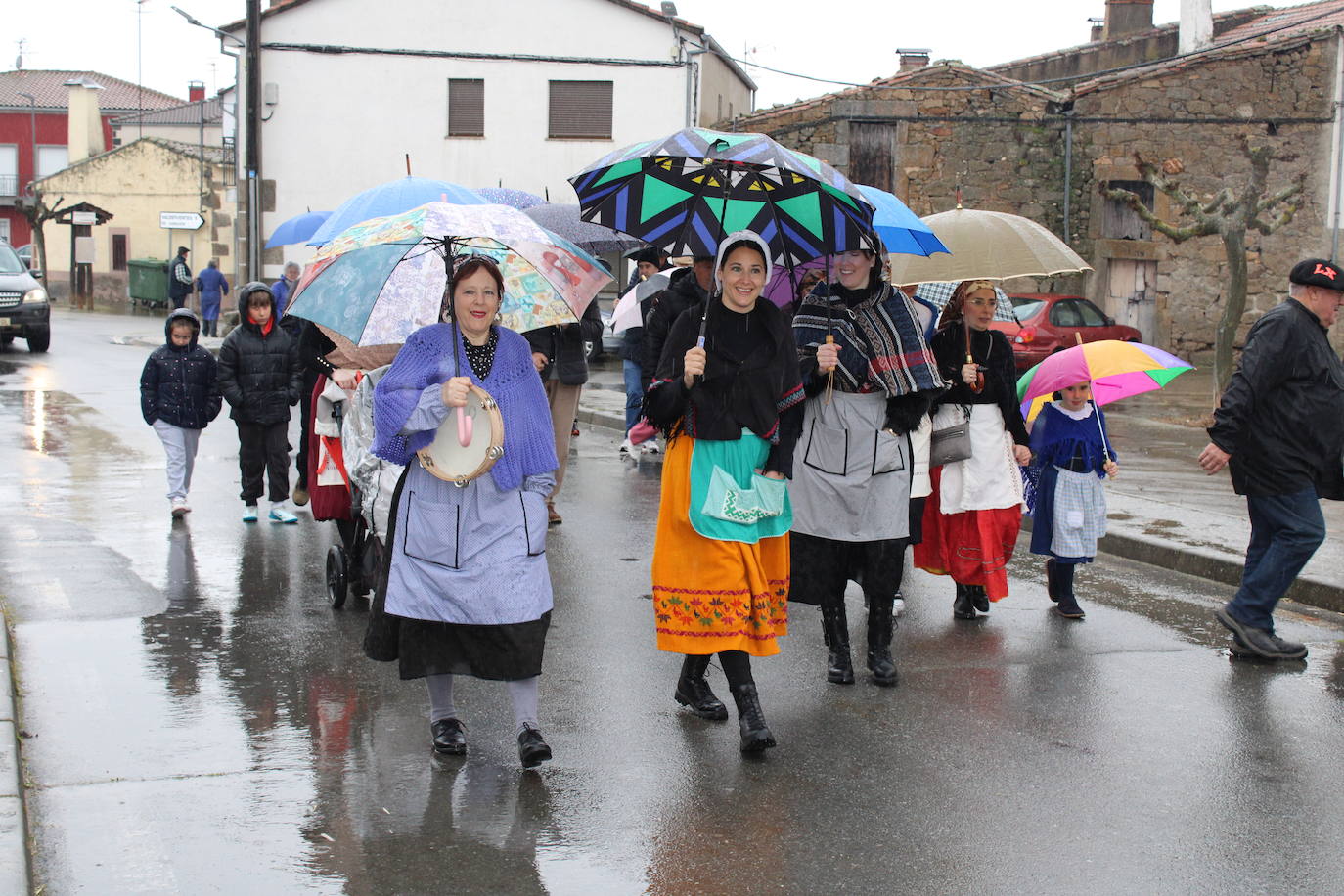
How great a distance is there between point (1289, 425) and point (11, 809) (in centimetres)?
526

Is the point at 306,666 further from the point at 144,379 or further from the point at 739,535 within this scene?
the point at 144,379

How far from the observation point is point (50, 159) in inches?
2835

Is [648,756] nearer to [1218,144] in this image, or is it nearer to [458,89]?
[1218,144]

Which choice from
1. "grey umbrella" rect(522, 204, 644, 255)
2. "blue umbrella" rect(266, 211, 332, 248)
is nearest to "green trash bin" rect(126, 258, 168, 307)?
"blue umbrella" rect(266, 211, 332, 248)

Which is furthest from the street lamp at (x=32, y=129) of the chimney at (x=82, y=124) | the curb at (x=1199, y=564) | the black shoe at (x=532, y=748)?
the black shoe at (x=532, y=748)

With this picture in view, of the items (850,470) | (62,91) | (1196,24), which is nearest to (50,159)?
(62,91)

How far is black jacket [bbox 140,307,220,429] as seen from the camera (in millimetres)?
10109

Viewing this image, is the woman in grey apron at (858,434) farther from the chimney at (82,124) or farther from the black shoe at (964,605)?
the chimney at (82,124)

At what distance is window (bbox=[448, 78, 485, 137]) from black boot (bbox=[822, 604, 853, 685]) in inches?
1067

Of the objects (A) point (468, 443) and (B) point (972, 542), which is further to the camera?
(B) point (972, 542)

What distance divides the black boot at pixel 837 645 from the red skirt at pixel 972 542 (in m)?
1.09

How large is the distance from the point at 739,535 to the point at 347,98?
28266 millimetres

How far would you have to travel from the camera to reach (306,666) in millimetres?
6559

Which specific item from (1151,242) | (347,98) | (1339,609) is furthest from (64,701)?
(347,98)
